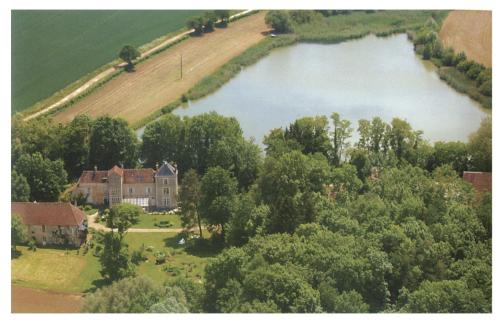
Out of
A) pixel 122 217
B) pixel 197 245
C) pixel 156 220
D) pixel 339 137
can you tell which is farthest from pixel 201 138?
pixel 339 137

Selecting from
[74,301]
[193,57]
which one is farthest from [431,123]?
[74,301]

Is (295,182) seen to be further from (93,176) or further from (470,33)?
(470,33)

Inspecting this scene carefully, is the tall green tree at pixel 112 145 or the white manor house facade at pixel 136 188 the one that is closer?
the white manor house facade at pixel 136 188

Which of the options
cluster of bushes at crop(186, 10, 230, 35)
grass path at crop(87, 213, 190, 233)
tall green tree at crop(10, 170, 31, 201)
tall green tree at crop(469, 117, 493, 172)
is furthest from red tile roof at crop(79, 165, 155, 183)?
tall green tree at crop(469, 117, 493, 172)

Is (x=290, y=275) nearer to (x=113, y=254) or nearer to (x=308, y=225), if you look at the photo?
(x=308, y=225)

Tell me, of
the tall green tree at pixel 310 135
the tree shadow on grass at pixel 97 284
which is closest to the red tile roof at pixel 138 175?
the tall green tree at pixel 310 135

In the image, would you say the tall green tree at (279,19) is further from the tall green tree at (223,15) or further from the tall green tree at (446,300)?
the tall green tree at (446,300)
